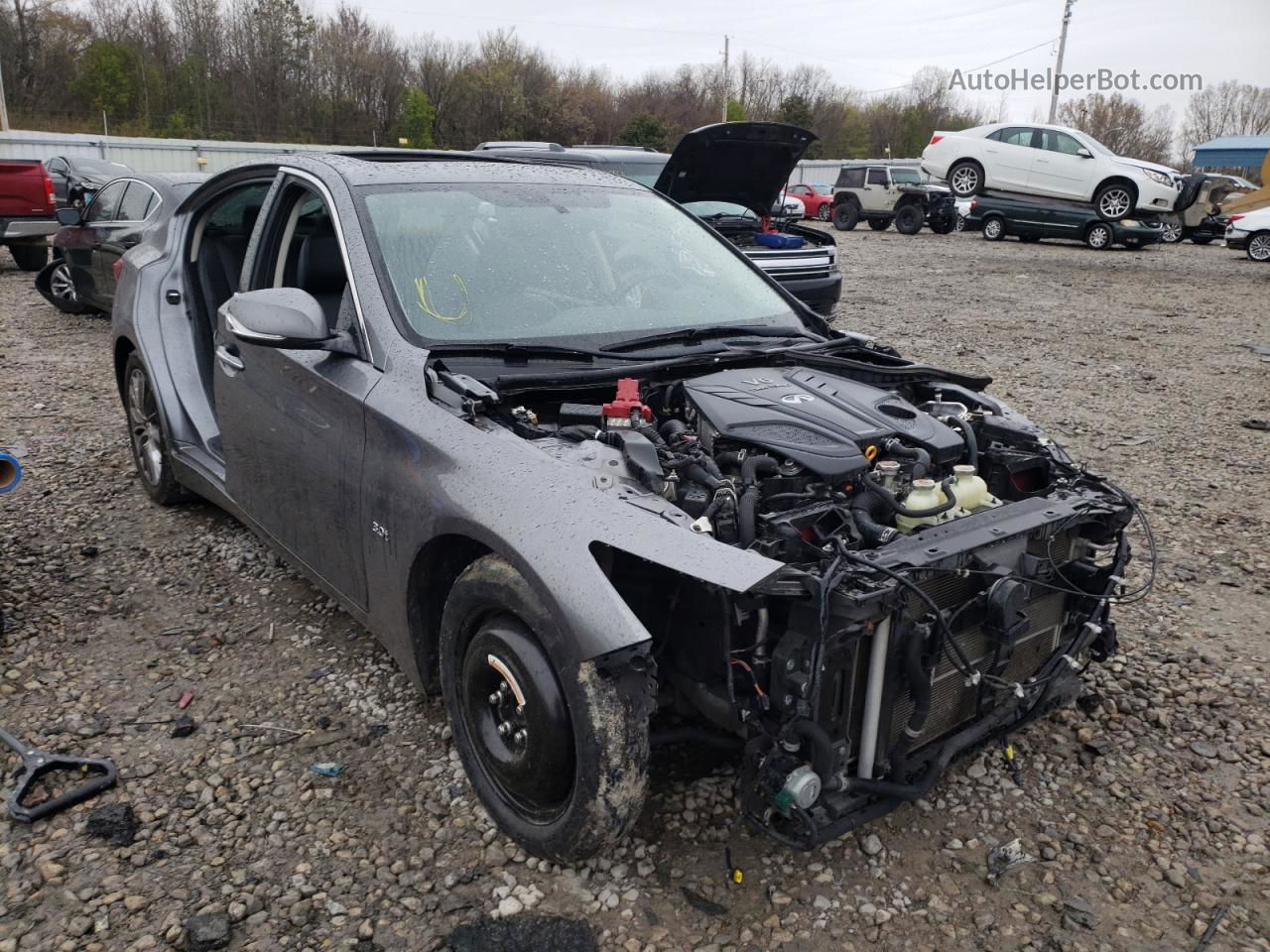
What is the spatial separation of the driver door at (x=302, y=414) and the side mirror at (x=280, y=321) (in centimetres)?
12

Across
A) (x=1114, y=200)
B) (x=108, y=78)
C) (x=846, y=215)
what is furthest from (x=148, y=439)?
(x=108, y=78)

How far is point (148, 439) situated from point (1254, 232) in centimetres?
2099

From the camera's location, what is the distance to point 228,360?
3791mm

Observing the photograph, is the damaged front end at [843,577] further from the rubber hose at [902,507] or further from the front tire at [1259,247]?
the front tire at [1259,247]

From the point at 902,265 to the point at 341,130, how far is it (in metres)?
38.3

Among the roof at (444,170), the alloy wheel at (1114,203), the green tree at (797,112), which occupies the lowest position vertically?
the roof at (444,170)

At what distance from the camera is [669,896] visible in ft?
8.14

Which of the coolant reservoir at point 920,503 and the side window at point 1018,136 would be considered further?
the side window at point 1018,136

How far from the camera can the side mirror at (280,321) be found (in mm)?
2939

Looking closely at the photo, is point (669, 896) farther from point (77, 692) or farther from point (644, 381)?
point (77, 692)

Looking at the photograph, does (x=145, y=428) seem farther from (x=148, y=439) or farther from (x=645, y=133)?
(x=645, y=133)

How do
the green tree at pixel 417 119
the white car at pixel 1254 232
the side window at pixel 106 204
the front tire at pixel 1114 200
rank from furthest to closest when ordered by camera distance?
the green tree at pixel 417 119, the front tire at pixel 1114 200, the white car at pixel 1254 232, the side window at pixel 106 204

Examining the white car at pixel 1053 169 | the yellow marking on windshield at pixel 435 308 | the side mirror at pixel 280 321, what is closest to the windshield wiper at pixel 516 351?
the yellow marking on windshield at pixel 435 308

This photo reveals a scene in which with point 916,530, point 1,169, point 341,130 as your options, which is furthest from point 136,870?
point 341,130
